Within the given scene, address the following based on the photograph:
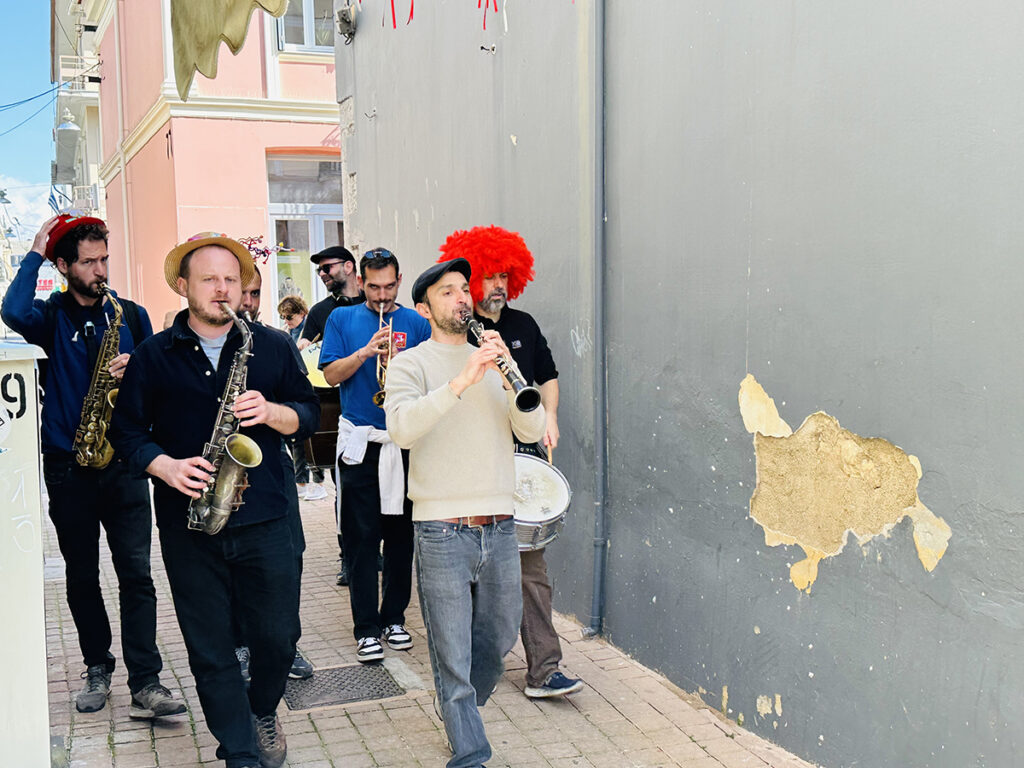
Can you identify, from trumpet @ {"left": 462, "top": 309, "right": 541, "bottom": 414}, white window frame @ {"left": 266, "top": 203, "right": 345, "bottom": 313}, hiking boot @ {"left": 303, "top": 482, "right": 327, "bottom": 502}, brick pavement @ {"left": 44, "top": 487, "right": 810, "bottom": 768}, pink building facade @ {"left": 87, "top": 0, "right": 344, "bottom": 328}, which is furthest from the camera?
white window frame @ {"left": 266, "top": 203, "right": 345, "bottom": 313}

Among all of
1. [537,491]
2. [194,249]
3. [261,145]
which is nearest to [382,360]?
[537,491]

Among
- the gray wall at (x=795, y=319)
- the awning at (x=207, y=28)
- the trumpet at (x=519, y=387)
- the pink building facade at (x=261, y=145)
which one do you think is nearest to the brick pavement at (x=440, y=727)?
the gray wall at (x=795, y=319)

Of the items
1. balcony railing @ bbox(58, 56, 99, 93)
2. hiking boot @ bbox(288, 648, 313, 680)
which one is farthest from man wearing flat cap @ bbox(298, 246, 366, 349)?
balcony railing @ bbox(58, 56, 99, 93)

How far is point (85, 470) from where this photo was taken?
4.30 metres

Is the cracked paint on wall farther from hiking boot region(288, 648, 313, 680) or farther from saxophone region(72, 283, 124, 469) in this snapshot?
saxophone region(72, 283, 124, 469)

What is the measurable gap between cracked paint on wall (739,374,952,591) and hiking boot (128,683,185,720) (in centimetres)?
257

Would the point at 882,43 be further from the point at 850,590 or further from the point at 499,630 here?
the point at 499,630

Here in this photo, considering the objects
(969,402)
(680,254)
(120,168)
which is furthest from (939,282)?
(120,168)

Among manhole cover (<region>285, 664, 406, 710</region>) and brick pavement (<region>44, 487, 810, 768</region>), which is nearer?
brick pavement (<region>44, 487, 810, 768</region>)

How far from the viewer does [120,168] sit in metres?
19.8

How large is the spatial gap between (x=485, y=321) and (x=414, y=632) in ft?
6.21

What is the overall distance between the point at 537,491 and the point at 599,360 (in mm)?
1079

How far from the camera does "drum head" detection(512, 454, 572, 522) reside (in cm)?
415

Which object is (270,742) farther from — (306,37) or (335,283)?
(306,37)
